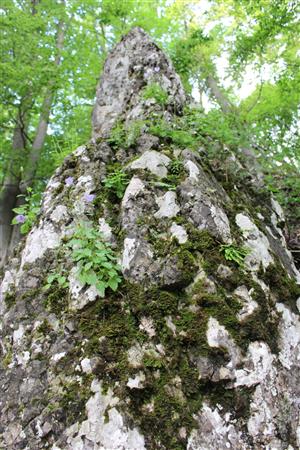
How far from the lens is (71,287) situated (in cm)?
289

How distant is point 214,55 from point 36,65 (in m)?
4.59

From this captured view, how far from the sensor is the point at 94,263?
9.12ft

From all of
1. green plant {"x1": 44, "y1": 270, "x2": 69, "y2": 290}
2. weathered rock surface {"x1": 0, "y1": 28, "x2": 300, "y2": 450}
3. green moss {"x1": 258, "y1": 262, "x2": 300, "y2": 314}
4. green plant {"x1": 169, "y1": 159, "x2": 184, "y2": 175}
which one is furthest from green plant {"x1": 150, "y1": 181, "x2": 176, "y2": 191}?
green plant {"x1": 44, "y1": 270, "x2": 69, "y2": 290}

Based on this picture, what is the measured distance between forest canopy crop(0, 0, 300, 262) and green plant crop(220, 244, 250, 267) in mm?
2332

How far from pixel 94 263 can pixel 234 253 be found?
3.99ft

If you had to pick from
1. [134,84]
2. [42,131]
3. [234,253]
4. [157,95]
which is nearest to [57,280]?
[234,253]

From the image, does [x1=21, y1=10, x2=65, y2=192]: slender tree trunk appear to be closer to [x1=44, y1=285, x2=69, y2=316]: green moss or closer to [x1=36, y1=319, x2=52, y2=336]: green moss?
[x1=44, y1=285, x2=69, y2=316]: green moss

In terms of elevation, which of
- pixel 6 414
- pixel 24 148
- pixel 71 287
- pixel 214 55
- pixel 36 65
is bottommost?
pixel 6 414

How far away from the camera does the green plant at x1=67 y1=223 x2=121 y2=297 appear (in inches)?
104

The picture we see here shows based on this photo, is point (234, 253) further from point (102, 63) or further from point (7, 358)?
point (102, 63)

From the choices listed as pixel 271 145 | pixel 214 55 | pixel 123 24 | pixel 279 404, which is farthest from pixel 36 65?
pixel 279 404

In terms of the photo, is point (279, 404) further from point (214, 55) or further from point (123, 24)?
point (123, 24)

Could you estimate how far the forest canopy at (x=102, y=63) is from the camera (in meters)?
5.84

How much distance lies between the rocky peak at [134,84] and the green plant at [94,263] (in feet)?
6.69
